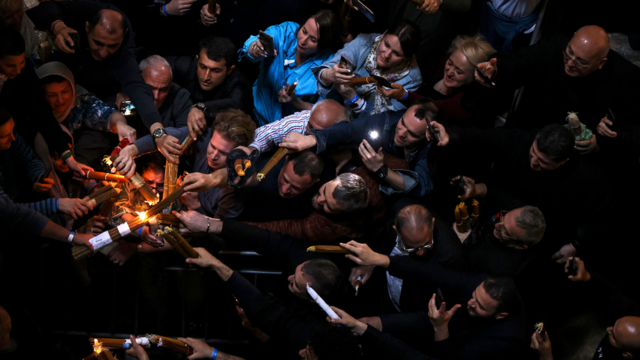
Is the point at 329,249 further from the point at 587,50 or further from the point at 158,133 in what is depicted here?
the point at 587,50

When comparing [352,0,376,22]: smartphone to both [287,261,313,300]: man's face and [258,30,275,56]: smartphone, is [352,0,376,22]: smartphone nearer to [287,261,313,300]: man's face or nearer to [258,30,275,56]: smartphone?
[258,30,275,56]: smartphone

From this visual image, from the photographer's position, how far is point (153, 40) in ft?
16.3

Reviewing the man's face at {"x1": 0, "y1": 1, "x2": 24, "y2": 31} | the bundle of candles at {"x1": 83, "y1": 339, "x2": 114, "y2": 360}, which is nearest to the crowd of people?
the man's face at {"x1": 0, "y1": 1, "x2": 24, "y2": 31}

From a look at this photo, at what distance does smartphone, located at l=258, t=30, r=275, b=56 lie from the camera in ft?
13.6

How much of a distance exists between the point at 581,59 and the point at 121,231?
11.2 ft

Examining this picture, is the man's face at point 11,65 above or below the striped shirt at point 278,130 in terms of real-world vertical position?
above

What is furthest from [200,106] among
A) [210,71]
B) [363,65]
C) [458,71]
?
[458,71]

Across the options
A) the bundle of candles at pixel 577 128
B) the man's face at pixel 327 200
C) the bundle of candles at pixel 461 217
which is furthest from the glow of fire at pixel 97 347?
the bundle of candles at pixel 577 128

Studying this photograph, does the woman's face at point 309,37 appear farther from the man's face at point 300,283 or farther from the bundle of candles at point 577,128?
the bundle of candles at point 577,128

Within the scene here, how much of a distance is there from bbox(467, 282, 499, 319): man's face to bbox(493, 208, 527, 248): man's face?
50 centimetres

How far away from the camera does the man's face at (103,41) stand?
373cm

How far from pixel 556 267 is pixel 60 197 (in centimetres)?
388

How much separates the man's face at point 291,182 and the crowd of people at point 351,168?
24mm

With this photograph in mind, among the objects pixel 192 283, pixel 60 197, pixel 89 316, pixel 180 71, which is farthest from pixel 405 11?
pixel 89 316
